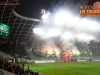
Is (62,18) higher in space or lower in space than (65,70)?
higher

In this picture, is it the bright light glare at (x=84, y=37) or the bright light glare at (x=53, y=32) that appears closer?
the bright light glare at (x=53, y=32)

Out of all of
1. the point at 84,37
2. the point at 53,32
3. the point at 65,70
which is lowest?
the point at 65,70

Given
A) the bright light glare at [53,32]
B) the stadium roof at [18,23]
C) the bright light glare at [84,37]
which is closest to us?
the stadium roof at [18,23]

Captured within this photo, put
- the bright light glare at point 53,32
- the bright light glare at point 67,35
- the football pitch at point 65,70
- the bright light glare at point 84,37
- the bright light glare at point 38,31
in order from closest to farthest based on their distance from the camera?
the football pitch at point 65,70, the bright light glare at point 38,31, the bright light glare at point 53,32, the bright light glare at point 67,35, the bright light glare at point 84,37

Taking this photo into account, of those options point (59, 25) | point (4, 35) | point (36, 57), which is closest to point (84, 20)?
point (59, 25)

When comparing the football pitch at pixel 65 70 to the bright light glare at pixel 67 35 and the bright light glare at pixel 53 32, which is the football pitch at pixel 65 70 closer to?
the bright light glare at pixel 53 32

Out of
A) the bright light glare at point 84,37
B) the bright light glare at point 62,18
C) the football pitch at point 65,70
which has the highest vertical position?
the bright light glare at point 62,18

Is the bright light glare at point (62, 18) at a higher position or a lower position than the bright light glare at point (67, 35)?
higher

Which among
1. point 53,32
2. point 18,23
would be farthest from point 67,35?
point 18,23

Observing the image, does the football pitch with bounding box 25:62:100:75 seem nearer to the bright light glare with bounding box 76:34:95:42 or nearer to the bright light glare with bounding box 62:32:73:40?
the bright light glare with bounding box 62:32:73:40

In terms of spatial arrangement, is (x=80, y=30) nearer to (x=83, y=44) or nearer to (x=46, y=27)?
(x=83, y=44)

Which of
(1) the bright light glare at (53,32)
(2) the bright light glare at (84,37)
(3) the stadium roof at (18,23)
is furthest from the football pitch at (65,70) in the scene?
(2) the bright light glare at (84,37)

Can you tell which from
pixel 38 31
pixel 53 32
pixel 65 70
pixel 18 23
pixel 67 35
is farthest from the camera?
pixel 67 35

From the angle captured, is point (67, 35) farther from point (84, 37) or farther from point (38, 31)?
point (38, 31)
